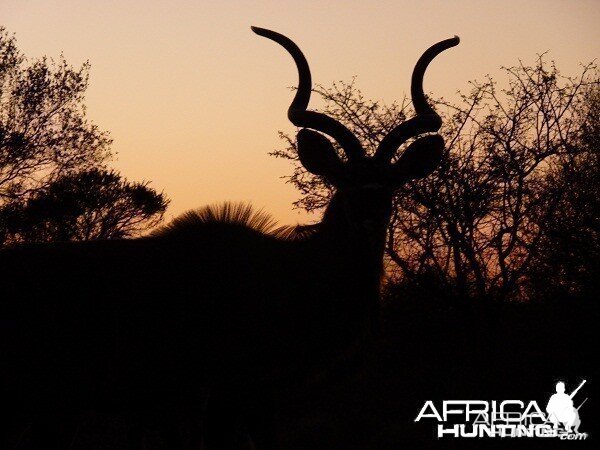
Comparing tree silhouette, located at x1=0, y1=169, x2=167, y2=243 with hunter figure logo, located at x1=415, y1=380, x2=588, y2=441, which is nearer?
hunter figure logo, located at x1=415, y1=380, x2=588, y2=441

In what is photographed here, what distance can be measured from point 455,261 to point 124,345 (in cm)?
1059

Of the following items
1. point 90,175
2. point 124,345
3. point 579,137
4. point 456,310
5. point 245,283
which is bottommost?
point 124,345

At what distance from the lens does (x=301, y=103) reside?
884 centimetres

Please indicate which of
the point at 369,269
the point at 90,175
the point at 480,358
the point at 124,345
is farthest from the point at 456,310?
the point at 90,175

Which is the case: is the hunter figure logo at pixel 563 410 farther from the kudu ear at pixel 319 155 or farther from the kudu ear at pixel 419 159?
the kudu ear at pixel 319 155

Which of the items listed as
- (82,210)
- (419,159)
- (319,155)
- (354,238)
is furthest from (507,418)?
(82,210)

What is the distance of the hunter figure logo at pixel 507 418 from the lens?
10.3 metres

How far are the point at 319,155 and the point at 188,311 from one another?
1666 mm

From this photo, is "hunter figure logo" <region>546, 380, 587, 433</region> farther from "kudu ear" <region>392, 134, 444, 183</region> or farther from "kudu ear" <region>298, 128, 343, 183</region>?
"kudu ear" <region>298, 128, 343, 183</region>

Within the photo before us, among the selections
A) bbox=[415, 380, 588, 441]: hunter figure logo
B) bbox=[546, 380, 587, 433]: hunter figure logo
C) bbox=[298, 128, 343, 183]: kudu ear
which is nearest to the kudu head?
bbox=[298, 128, 343, 183]: kudu ear

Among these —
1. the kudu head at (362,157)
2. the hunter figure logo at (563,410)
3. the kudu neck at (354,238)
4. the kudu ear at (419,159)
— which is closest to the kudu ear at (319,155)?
the kudu head at (362,157)

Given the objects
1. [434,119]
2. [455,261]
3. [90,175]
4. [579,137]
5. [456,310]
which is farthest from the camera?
[90,175]

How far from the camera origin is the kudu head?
770cm

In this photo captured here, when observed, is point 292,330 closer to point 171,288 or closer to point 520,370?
point 171,288
